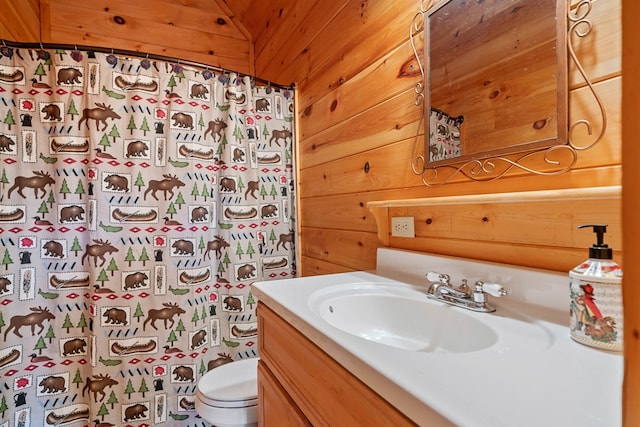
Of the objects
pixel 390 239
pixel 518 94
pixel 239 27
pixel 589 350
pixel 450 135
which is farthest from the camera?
pixel 239 27

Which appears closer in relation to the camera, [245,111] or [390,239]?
[390,239]

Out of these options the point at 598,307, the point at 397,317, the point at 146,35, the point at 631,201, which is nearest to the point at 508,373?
the point at 598,307

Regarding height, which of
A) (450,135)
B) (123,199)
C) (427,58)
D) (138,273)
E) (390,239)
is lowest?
(138,273)

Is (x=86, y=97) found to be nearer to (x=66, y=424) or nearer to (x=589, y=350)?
(x=66, y=424)

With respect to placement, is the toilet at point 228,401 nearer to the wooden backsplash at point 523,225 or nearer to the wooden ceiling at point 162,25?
the wooden backsplash at point 523,225

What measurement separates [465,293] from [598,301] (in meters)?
0.30

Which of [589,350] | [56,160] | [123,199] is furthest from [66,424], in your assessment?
[589,350]

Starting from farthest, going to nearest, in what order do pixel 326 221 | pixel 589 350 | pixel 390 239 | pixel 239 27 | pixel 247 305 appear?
pixel 239 27 < pixel 247 305 < pixel 326 221 < pixel 390 239 < pixel 589 350

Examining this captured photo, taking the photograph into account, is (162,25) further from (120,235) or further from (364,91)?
(364,91)

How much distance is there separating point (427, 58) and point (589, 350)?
2.93 feet

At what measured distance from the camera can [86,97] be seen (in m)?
1.50

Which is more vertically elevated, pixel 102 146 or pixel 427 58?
pixel 427 58

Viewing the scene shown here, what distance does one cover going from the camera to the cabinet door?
0.81 m

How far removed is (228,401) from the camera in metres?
1.24
